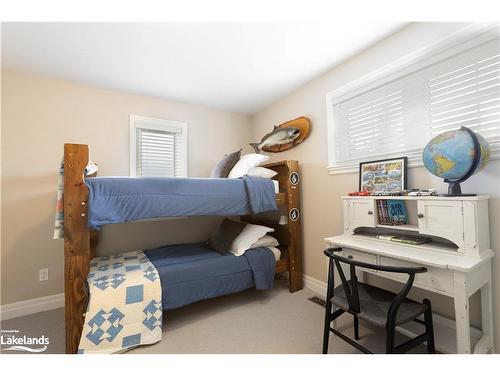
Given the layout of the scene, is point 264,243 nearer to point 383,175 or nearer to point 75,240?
point 383,175

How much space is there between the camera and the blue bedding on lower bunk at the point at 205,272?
1795 millimetres

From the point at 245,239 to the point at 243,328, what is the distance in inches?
30.7

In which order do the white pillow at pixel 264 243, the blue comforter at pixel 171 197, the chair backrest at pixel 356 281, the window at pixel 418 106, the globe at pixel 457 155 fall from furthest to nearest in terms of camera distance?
the white pillow at pixel 264 243 < the blue comforter at pixel 171 197 < the window at pixel 418 106 < the globe at pixel 457 155 < the chair backrest at pixel 356 281

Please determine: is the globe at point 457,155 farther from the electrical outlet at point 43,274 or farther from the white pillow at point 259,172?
the electrical outlet at point 43,274

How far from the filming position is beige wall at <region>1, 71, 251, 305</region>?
2098 millimetres

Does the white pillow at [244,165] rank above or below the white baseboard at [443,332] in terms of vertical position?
above

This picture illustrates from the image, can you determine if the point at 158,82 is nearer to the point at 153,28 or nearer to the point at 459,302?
the point at 153,28

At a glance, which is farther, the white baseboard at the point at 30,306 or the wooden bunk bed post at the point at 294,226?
the wooden bunk bed post at the point at 294,226

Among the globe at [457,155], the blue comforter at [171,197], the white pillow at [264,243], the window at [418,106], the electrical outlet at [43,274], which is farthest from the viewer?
the white pillow at [264,243]

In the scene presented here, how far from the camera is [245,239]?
229 centimetres

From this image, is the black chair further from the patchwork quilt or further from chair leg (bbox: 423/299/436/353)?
the patchwork quilt

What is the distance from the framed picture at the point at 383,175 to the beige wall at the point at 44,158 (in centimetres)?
227

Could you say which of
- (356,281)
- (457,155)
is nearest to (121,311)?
(356,281)

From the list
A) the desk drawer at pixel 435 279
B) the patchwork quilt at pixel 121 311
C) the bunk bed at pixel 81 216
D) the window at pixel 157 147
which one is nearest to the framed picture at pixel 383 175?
the desk drawer at pixel 435 279
